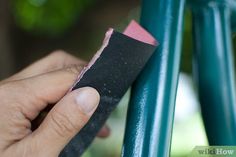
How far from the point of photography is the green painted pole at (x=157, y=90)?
303mm

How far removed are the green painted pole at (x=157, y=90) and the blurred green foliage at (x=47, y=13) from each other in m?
0.81

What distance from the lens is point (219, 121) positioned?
0.37 metres

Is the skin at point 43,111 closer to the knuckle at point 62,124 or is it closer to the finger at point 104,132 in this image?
the knuckle at point 62,124

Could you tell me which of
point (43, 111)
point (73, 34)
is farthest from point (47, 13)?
point (43, 111)

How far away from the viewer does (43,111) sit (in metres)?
0.40

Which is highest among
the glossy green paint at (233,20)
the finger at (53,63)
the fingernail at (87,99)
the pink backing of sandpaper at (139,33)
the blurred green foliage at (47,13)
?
the blurred green foliage at (47,13)

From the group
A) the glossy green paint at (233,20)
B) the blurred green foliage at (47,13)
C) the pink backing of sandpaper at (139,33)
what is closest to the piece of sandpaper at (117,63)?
the pink backing of sandpaper at (139,33)

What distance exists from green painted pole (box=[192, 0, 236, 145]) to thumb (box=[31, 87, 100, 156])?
0.37 ft

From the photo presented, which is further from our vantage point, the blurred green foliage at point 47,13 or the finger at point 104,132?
the blurred green foliage at point 47,13

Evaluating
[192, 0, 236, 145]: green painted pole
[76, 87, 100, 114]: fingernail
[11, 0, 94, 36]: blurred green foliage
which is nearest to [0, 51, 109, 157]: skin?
[76, 87, 100, 114]: fingernail

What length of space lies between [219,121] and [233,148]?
0.19 ft

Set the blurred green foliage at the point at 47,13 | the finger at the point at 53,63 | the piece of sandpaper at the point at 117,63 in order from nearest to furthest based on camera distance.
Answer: the piece of sandpaper at the point at 117,63 < the finger at the point at 53,63 < the blurred green foliage at the point at 47,13

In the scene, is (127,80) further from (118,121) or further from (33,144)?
(118,121)

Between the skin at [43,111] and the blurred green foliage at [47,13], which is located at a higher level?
the blurred green foliage at [47,13]
